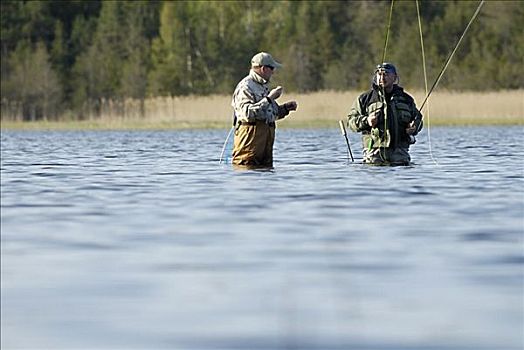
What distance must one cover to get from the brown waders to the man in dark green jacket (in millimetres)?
905

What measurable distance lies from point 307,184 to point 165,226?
3.94m

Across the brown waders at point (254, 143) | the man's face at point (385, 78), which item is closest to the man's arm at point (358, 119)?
the man's face at point (385, 78)

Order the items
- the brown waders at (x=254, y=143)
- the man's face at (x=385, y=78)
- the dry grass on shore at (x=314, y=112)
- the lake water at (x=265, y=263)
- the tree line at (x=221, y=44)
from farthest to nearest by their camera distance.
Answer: the tree line at (x=221, y=44)
the dry grass on shore at (x=314, y=112)
the brown waders at (x=254, y=143)
the man's face at (x=385, y=78)
the lake water at (x=265, y=263)

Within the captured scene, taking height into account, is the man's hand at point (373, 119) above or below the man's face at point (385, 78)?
below

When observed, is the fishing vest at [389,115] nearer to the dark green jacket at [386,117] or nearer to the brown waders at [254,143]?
the dark green jacket at [386,117]

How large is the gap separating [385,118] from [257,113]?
1349mm

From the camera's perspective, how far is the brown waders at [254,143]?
51.0ft

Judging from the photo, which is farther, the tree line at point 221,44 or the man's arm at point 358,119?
the tree line at point 221,44

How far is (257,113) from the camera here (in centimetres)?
1539

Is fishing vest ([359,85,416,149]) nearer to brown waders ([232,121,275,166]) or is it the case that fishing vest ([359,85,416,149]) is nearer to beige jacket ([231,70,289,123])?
beige jacket ([231,70,289,123])

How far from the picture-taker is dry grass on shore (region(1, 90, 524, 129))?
3853 centimetres

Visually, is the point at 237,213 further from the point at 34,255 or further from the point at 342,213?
the point at 34,255

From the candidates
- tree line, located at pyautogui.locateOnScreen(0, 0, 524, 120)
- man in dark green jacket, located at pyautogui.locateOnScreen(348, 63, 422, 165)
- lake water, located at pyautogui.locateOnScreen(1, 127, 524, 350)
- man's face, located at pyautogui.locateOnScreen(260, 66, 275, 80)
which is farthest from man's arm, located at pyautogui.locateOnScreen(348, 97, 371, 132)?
tree line, located at pyautogui.locateOnScreen(0, 0, 524, 120)

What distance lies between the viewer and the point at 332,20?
2552 inches
